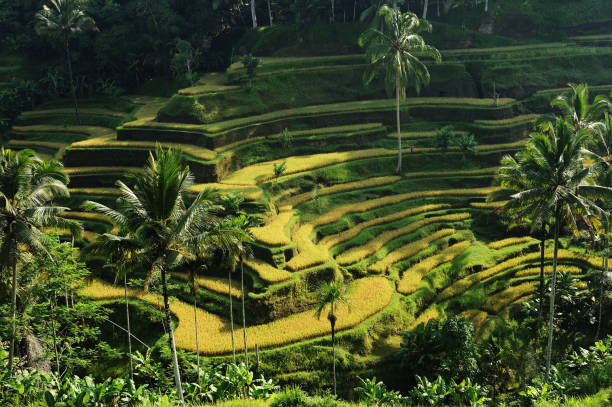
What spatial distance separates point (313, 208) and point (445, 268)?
1058 centimetres

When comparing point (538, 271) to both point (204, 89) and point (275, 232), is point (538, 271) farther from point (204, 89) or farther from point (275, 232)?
point (204, 89)

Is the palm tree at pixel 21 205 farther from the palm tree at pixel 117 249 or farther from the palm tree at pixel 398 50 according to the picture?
the palm tree at pixel 398 50

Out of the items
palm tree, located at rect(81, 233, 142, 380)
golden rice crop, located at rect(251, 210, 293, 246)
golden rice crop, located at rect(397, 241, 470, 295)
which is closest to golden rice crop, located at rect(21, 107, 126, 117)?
golden rice crop, located at rect(251, 210, 293, 246)

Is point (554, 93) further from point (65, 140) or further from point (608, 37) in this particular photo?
point (65, 140)

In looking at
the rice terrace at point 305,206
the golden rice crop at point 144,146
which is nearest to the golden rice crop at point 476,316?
the rice terrace at point 305,206

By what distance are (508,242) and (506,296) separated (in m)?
6.39

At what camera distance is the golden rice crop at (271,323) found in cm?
2555

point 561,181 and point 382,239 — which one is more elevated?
point 561,181

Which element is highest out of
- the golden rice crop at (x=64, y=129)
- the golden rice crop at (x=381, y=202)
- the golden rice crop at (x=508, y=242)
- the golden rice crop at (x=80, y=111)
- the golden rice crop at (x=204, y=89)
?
the golden rice crop at (x=204, y=89)

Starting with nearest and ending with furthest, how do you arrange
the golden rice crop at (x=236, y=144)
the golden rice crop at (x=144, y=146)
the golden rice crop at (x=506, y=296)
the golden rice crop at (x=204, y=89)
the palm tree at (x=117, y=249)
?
the palm tree at (x=117, y=249) → the golden rice crop at (x=506, y=296) → the golden rice crop at (x=144, y=146) → the golden rice crop at (x=236, y=144) → the golden rice crop at (x=204, y=89)

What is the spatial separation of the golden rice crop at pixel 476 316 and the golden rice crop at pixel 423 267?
10.9 feet

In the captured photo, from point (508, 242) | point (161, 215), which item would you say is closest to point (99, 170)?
point (161, 215)

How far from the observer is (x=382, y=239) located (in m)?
35.4

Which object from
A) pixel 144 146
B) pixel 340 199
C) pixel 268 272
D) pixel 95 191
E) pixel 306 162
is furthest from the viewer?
pixel 306 162
